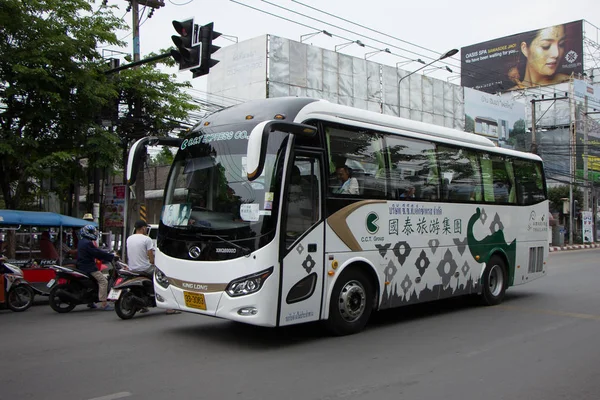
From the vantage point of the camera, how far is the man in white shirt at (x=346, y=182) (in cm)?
750

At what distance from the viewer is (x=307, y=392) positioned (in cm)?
507

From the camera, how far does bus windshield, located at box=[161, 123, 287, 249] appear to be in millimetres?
6633

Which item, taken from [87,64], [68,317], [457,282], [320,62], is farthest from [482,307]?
[320,62]

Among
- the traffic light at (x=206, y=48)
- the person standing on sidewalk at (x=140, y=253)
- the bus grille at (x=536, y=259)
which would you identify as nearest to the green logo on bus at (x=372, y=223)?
the person standing on sidewalk at (x=140, y=253)

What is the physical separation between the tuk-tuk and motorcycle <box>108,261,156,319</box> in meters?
2.97

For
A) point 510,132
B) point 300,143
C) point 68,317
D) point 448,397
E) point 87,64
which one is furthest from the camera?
point 510,132

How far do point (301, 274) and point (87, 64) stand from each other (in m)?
11.0

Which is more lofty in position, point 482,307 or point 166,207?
point 166,207

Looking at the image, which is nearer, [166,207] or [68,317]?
[166,207]

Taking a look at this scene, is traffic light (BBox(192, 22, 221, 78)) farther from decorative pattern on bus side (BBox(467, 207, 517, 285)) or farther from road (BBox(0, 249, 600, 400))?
decorative pattern on bus side (BBox(467, 207, 517, 285))

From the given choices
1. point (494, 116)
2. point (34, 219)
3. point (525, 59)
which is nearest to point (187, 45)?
point (34, 219)

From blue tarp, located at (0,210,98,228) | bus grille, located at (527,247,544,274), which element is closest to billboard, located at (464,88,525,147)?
bus grille, located at (527,247,544,274)

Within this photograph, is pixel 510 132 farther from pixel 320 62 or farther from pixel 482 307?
pixel 482 307

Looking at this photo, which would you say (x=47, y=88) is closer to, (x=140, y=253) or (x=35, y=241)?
(x=35, y=241)
